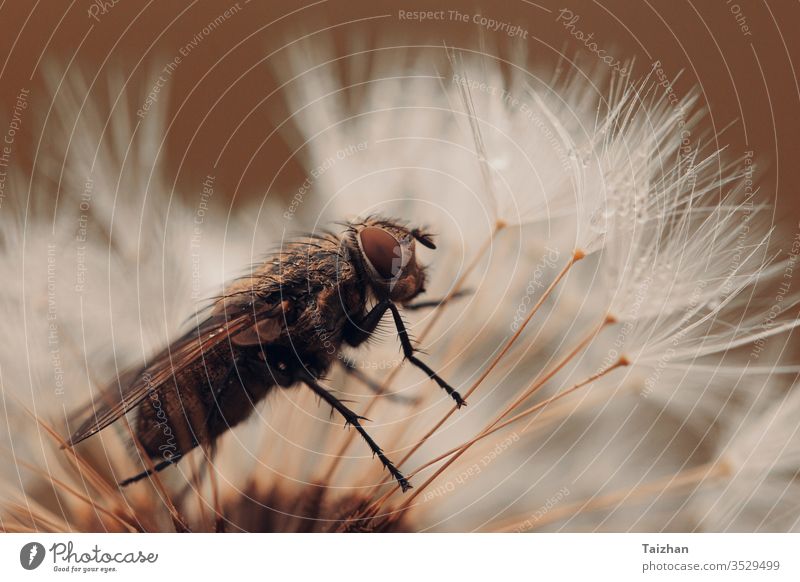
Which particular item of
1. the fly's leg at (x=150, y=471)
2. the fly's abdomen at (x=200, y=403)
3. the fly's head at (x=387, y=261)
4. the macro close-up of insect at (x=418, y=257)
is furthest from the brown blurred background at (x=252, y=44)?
the fly's leg at (x=150, y=471)

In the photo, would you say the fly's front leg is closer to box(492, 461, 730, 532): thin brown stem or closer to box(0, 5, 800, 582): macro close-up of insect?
box(0, 5, 800, 582): macro close-up of insect

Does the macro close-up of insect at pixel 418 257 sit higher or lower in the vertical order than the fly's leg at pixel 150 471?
higher

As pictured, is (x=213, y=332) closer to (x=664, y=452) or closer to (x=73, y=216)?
(x=73, y=216)

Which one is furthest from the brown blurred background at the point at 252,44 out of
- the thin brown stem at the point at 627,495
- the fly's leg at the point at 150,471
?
the thin brown stem at the point at 627,495

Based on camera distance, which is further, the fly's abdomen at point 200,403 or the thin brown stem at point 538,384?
the thin brown stem at point 538,384

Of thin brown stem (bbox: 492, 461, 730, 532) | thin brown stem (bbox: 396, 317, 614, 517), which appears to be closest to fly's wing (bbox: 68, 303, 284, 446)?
thin brown stem (bbox: 396, 317, 614, 517)

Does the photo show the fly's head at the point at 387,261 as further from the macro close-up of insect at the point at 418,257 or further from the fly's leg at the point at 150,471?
the fly's leg at the point at 150,471

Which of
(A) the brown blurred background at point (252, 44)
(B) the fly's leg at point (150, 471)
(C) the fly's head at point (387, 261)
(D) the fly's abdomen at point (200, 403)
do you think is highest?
(A) the brown blurred background at point (252, 44)
